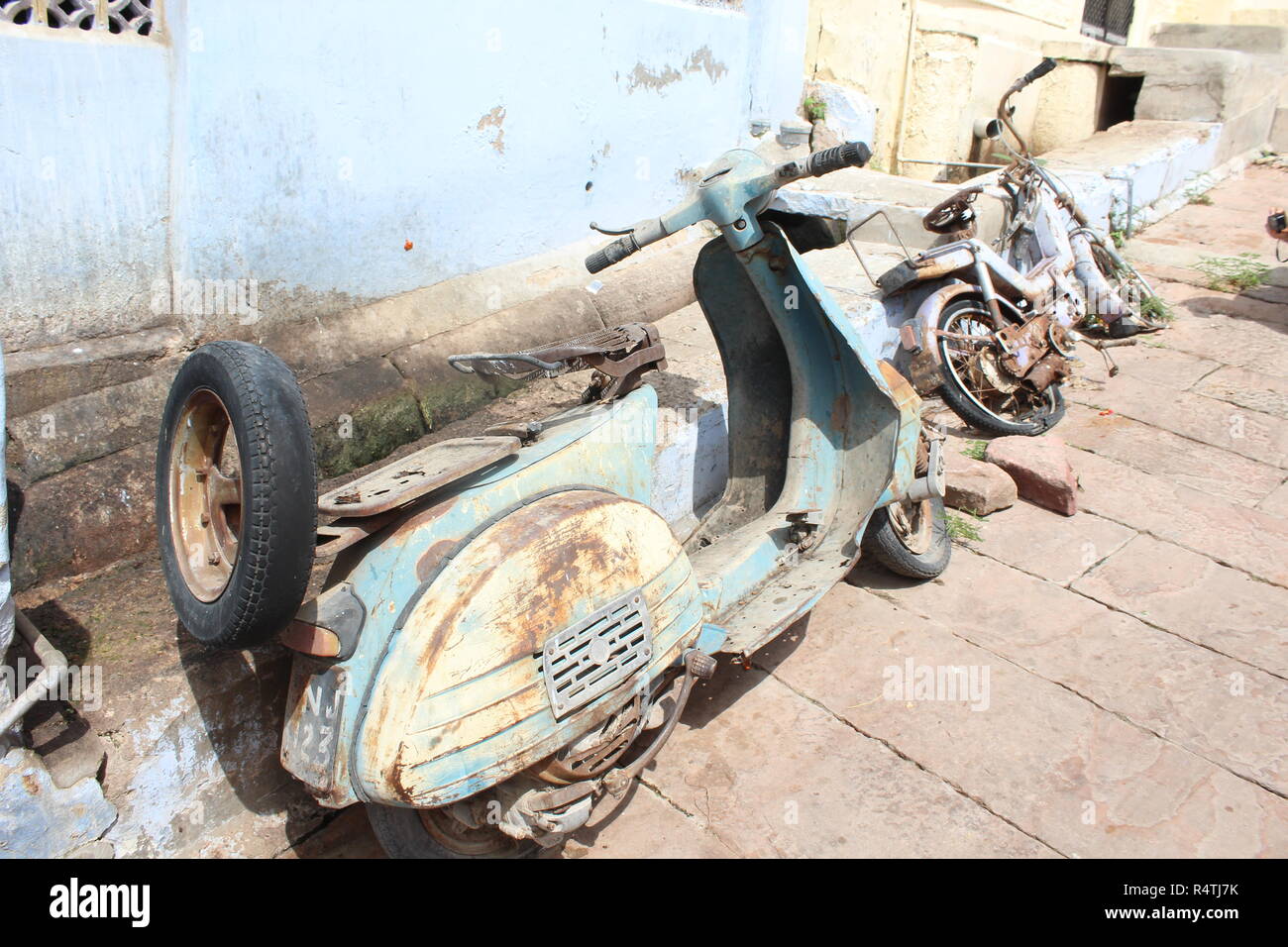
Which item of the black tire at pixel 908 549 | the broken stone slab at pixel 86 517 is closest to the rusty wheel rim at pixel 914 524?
the black tire at pixel 908 549

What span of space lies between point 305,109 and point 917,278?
2859mm

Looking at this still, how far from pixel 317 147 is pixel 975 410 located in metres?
3.12

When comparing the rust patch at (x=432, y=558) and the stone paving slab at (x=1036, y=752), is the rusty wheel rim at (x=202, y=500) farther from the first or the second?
the stone paving slab at (x=1036, y=752)

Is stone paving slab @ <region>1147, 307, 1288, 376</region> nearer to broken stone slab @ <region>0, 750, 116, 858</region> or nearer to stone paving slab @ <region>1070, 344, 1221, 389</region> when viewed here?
stone paving slab @ <region>1070, 344, 1221, 389</region>

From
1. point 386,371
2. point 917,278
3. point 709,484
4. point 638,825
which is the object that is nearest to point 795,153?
point 917,278

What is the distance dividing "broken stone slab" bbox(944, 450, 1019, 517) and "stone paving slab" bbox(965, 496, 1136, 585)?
5 cm

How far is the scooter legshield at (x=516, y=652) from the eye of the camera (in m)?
1.83

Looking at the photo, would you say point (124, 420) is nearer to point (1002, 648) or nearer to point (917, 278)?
point (1002, 648)

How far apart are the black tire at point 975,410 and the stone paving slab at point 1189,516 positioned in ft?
1.02

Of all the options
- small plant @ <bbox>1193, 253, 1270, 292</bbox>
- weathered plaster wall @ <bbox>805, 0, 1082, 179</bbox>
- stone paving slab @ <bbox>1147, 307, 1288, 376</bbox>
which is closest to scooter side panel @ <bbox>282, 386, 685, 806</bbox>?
stone paving slab @ <bbox>1147, 307, 1288, 376</bbox>

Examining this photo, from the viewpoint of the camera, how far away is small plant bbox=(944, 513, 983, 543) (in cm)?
391

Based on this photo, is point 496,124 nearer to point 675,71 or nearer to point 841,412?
point 675,71

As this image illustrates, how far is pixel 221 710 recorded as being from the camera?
238cm

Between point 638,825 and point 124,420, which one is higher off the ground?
point 124,420
